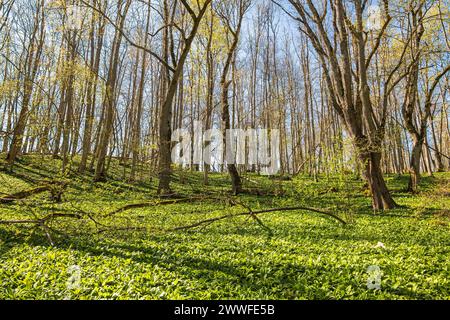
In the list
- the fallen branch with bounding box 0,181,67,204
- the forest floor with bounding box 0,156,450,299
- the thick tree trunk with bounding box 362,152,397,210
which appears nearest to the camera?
the forest floor with bounding box 0,156,450,299

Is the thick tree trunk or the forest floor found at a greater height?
the thick tree trunk

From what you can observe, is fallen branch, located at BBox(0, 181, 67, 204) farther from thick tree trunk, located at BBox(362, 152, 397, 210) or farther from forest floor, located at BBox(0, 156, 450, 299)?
thick tree trunk, located at BBox(362, 152, 397, 210)

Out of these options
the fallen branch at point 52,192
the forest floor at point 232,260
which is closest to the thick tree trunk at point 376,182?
the forest floor at point 232,260

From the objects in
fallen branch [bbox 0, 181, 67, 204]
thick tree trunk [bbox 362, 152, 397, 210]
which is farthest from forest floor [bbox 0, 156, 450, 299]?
thick tree trunk [bbox 362, 152, 397, 210]

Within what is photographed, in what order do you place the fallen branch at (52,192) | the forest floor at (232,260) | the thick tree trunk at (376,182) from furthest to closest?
the thick tree trunk at (376,182), the fallen branch at (52,192), the forest floor at (232,260)

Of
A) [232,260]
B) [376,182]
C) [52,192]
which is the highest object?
[376,182]

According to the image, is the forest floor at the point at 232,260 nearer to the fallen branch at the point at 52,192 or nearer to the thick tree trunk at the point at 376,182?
the fallen branch at the point at 52,192

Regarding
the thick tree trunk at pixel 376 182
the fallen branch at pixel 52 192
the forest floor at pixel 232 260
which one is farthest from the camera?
the thick tree trunk at pixel 376 182

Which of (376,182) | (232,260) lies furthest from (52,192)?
(376,182)

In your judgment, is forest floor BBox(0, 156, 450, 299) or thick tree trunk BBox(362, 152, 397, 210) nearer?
forest floor BBox(0, 156, 450, 299)

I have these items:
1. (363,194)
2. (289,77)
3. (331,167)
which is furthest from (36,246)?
(289,77)

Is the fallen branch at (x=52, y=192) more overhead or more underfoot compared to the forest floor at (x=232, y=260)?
more overhead

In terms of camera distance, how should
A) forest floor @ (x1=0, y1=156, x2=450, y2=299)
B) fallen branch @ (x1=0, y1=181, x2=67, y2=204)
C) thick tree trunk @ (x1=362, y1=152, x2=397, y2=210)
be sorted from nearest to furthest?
forest floor @ (x1=0, y1=156, x2=450, y2=299), fallen branch @ (x1=0, y1=181, x2=67, y2=204), thick tree trunk @ (x1=362, y1=152, x2=397, y2=210)

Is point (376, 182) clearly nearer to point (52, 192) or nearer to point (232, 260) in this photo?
point (232, 260)
